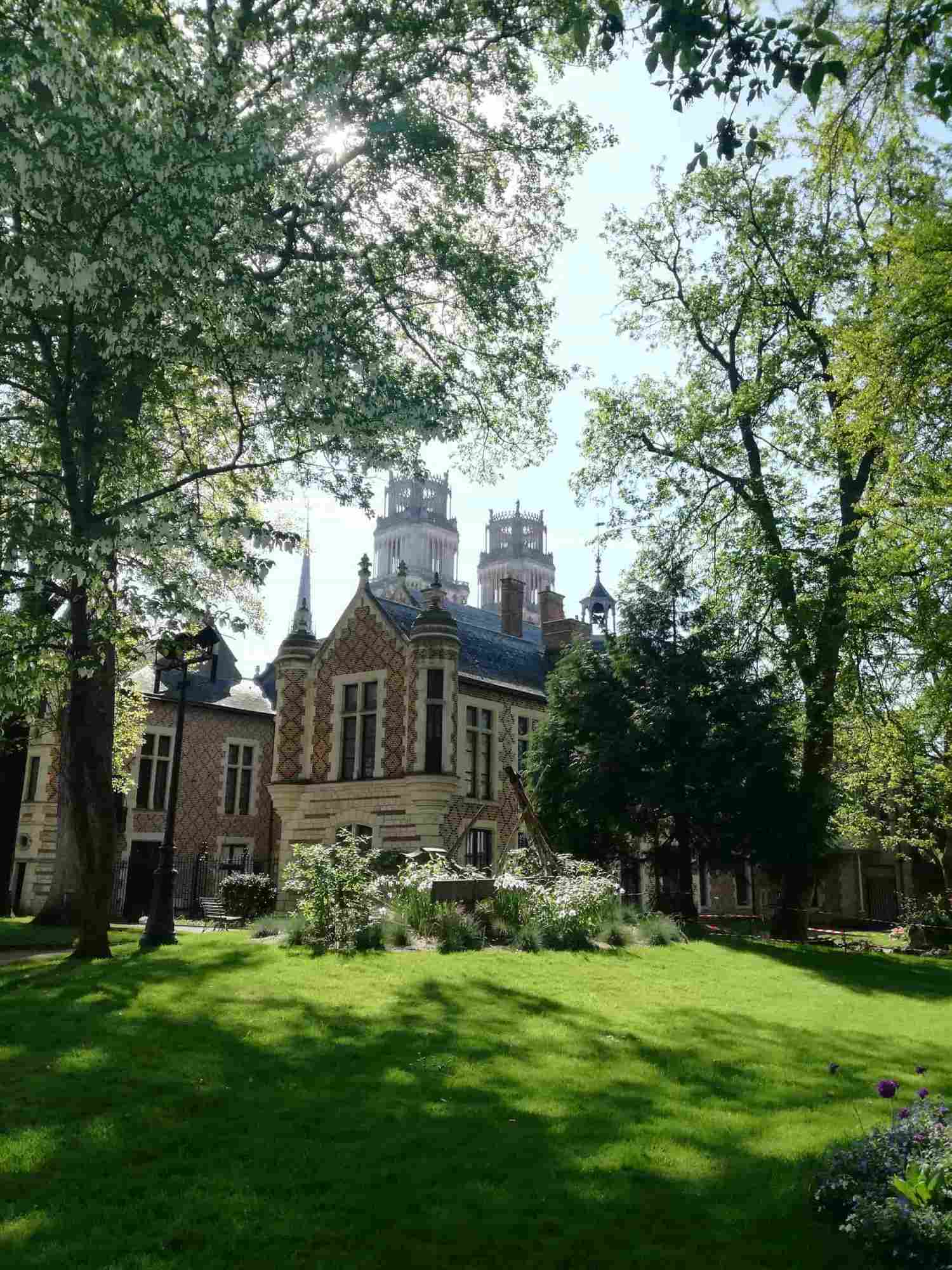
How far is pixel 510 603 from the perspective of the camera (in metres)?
41.5

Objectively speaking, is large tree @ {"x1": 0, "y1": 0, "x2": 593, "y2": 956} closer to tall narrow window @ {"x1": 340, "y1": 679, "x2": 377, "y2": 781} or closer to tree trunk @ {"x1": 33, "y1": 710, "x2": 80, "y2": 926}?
tree trunk @ {"x1": 33, "y1": 710, "x2": 80, "y2": 926}

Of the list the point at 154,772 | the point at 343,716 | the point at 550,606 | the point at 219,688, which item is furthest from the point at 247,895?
the point at 550,606

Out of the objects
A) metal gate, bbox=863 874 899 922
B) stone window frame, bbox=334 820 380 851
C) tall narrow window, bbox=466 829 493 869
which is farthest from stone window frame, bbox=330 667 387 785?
metal gate, bbox=863 874 899 922

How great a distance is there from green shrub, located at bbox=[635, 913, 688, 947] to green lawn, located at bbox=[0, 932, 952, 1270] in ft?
17.1

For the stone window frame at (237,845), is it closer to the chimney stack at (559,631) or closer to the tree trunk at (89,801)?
the chimney stack at (559,631)

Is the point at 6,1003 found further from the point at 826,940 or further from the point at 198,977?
the point at 826,940

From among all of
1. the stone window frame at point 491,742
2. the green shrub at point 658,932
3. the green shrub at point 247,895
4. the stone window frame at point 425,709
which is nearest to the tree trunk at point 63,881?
the green shrub at point 247,895

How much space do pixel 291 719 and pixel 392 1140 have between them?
25.2m

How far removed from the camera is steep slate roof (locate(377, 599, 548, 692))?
31328mm

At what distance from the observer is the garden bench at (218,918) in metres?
23.2

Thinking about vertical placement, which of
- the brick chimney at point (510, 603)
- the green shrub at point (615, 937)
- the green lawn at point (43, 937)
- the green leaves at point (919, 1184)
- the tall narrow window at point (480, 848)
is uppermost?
the brick chimney at point (510, 603)

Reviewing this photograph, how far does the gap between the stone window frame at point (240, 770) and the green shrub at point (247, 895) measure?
1185 centimetres

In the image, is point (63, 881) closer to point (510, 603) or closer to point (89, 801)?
point (89, 801)

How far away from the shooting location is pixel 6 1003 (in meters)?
10.6
